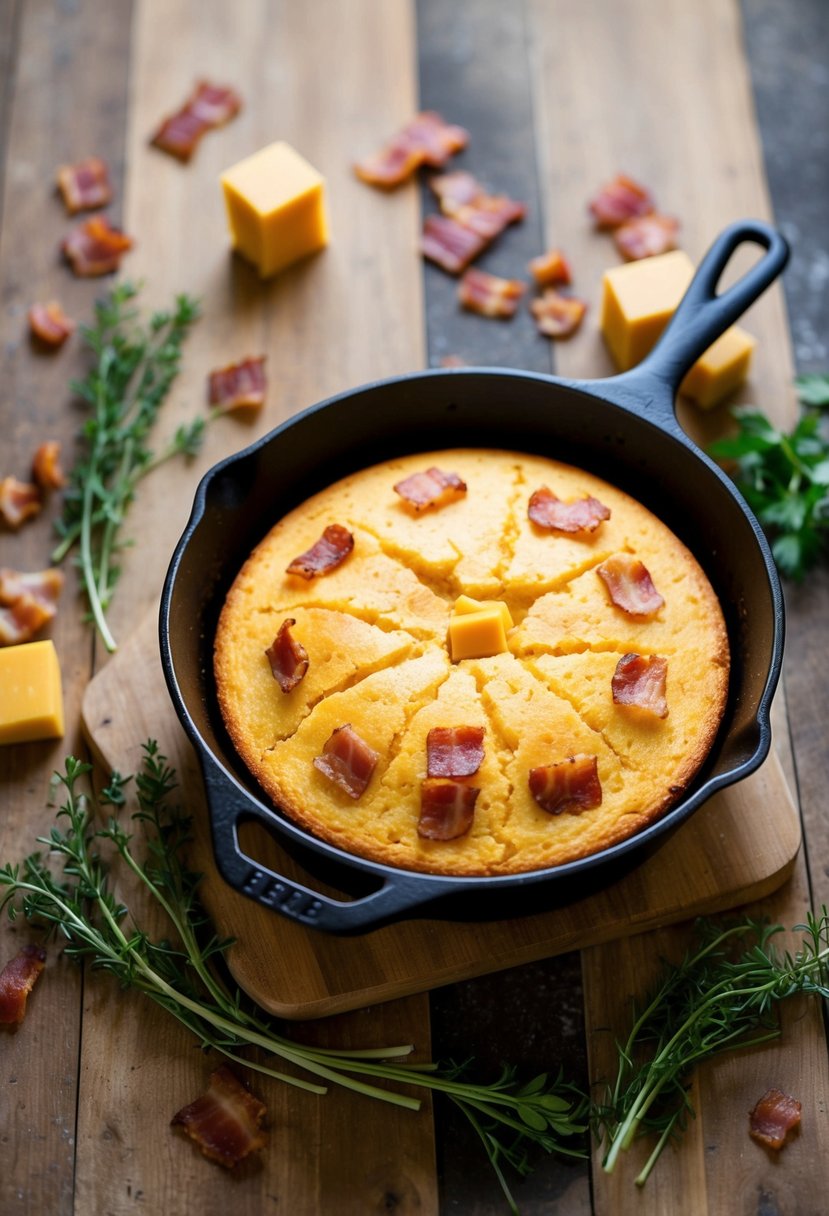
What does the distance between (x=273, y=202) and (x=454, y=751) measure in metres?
2.15

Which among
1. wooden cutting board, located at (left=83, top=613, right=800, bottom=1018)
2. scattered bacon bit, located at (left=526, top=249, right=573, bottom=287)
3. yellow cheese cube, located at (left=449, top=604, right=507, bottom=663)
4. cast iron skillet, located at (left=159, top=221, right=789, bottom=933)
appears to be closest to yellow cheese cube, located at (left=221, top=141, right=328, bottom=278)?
scattered bacon bit, located at (left=526, top=249, right=573, bottom=287)

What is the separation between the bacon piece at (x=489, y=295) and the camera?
4449 millimetres

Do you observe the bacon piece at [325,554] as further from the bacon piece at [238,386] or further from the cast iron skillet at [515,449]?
the bacon piece at [238,386]

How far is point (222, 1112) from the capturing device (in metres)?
3.22

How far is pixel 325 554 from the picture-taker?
11.6 ft

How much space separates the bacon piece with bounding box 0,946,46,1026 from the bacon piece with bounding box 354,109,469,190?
300 cm

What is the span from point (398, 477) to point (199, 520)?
0.66 meters

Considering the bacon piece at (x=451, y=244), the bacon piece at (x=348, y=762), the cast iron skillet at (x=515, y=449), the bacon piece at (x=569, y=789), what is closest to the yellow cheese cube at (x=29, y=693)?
the cast iron skillet at (x=515, y=449)

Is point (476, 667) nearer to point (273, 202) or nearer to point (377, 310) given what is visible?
point (377, 310)

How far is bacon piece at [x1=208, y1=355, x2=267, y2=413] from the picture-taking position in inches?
167

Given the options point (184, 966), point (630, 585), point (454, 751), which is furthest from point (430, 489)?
point (184, 966)

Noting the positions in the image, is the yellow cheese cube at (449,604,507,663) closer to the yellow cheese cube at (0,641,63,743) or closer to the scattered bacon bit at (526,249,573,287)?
the yellow cheese cube at (0,641,63,743)

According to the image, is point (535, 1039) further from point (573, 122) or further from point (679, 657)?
point (573, 122)

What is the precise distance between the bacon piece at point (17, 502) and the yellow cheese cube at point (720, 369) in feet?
7.17
